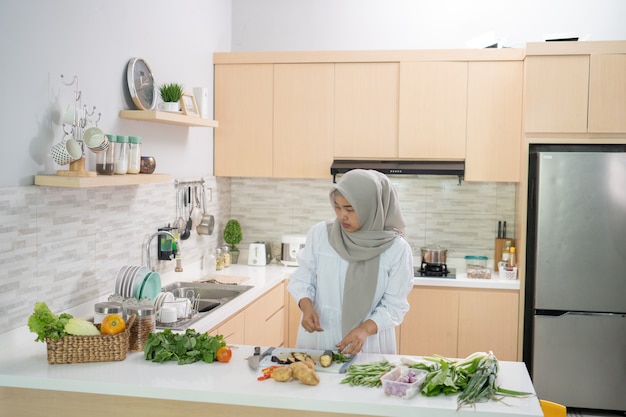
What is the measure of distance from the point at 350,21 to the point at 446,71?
92 centimetres

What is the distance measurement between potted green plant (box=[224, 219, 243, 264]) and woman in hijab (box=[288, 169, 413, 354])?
2.12 m

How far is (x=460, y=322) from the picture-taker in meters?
4.67

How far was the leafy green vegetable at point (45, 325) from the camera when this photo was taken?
256cm

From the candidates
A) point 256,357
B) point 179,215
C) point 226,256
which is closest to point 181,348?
point 256,357

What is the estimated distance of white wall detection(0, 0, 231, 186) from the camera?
9.28ft

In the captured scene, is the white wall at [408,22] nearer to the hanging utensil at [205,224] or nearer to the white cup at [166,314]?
the hanging utensil at [205,224]

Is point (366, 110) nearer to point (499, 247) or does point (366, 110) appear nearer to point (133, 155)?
point (499, 247)

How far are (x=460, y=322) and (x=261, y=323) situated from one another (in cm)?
134

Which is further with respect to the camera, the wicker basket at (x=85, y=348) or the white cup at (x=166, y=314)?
the white cup at (x=166, y=314)

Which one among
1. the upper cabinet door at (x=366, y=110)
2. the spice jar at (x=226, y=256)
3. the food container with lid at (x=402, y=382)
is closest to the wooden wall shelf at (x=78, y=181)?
the food container with lid at (x=402, y=382)

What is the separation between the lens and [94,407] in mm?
2506

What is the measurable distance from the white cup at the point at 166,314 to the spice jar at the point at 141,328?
0.44 m

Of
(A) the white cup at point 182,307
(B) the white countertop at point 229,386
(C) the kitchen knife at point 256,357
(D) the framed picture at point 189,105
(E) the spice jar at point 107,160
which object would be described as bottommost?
(B) the white countertop at point 229,386

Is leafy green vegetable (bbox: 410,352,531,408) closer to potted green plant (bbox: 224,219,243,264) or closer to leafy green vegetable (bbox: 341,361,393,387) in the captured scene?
leafy green vegetable (bbox: 341,361,393,387)
